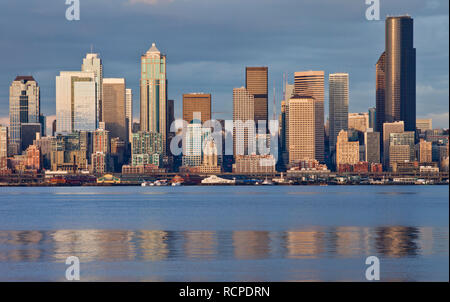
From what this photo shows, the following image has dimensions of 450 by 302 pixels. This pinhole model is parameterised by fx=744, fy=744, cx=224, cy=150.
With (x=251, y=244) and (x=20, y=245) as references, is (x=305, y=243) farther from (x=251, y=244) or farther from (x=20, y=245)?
(x=20, y=245)

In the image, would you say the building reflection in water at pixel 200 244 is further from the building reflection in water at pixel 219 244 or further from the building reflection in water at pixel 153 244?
the building reflection in water at pixel 153 244

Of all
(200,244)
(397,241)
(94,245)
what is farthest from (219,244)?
(397,241)

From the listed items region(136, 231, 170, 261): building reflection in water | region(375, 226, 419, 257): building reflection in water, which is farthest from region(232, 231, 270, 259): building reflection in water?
region(375, 226, 419, 257): building reflection in water

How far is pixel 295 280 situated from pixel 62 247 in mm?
25708

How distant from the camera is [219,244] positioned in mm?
65875

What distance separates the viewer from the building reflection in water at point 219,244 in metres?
57.0

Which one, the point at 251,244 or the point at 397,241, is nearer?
the point at 251,244

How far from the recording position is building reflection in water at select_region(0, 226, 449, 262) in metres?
57.0

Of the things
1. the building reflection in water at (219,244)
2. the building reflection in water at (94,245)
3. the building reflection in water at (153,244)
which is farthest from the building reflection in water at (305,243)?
the building reflection in water at (94,245)

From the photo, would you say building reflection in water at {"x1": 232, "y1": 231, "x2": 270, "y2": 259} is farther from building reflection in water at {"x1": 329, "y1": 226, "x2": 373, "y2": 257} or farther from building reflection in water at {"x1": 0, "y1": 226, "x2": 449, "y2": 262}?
building reflection in water at {"x1": 329, "y1": 226, "x2": 373, "y2": 257}

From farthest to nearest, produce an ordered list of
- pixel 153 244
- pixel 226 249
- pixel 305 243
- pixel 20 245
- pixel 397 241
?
pixel 397 241
pixel 305 243
pixel 20 245
pixel 153 244
pixel 226 249

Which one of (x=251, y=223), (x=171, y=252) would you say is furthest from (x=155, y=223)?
(x=171, y=252)
